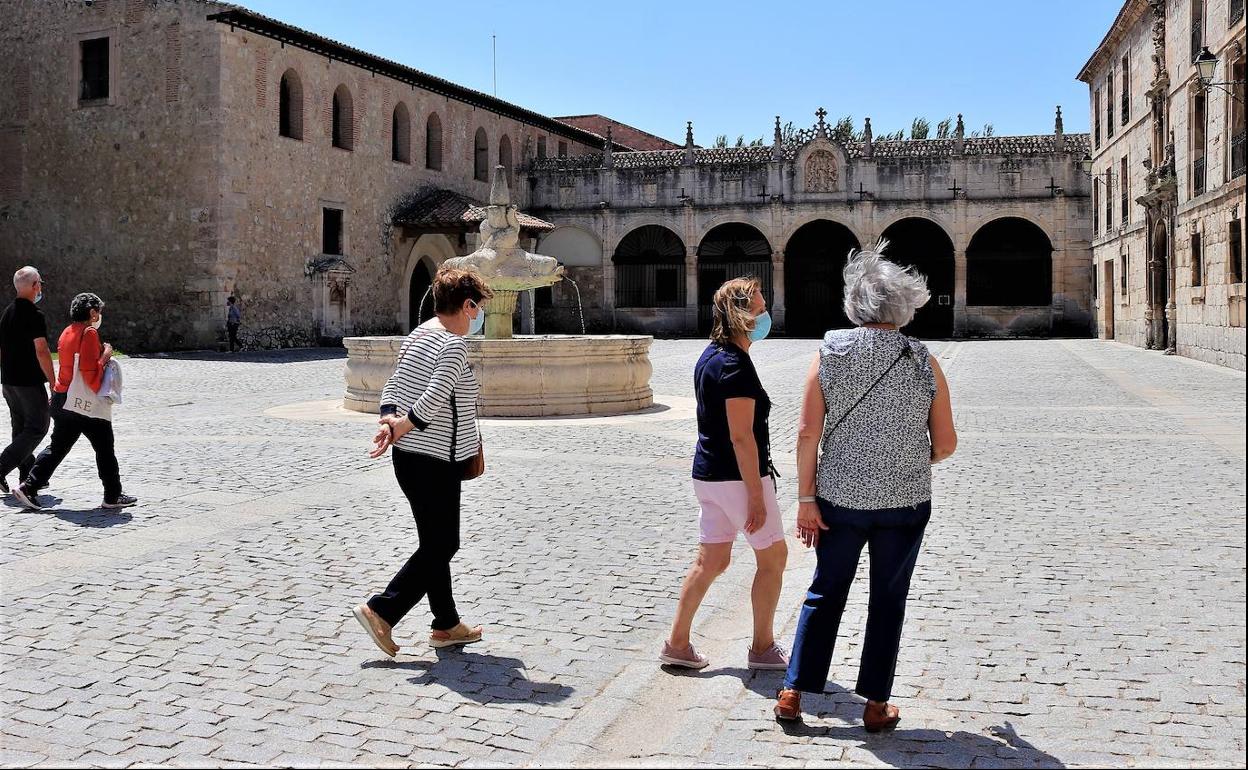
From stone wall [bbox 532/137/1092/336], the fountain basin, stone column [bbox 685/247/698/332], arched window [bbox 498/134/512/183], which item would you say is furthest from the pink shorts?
arched window [bbox 498/134/512/183]

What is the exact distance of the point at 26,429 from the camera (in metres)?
8.34

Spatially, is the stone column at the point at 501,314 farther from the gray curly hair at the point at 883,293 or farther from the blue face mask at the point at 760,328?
the gray curly hair at the point at 883,293

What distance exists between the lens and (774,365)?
2444 centimetres

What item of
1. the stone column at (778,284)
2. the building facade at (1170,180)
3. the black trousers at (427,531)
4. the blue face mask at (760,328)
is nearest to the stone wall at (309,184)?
the stone column at (778,284)

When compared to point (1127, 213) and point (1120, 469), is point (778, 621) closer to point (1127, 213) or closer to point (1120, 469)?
point (1120, 469)

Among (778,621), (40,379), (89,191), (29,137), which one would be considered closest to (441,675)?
(778,621)

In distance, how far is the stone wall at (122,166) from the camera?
28.9 meters

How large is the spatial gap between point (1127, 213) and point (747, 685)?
3162 cm

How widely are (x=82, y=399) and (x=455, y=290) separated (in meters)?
4.41

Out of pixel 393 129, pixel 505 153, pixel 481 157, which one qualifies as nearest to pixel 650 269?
pixel 505 153

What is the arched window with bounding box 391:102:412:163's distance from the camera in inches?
1441

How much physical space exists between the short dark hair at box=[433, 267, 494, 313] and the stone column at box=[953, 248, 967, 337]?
36.4 m

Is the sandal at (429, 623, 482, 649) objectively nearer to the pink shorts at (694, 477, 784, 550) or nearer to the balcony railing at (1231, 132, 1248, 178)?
the pink shorts at (694, 477, 784, 550)

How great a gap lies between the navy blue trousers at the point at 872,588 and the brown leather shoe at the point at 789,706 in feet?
0.10
